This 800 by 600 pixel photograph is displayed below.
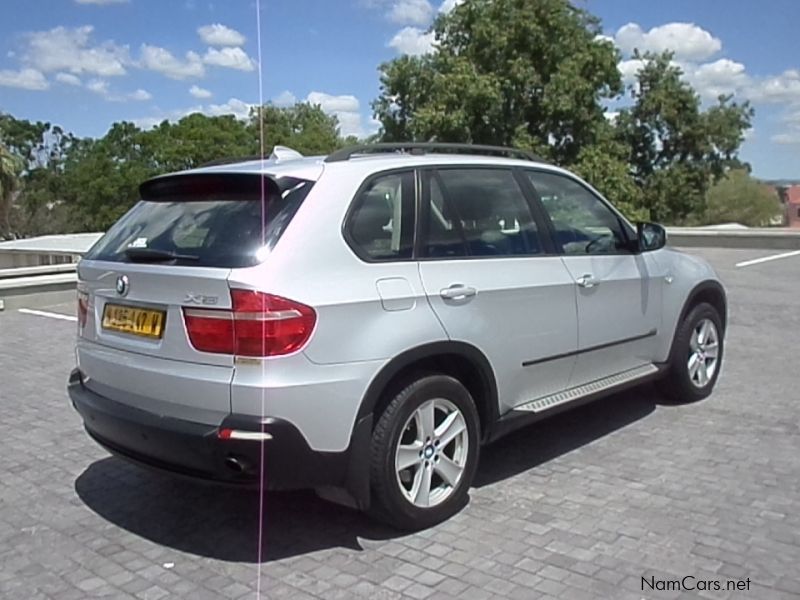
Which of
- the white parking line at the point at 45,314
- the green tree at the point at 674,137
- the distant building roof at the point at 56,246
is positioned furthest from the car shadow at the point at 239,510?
the green tree at the point at 674,137

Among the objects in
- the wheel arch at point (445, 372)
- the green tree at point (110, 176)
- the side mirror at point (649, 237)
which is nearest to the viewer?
the wheel arch at point (445, 372)

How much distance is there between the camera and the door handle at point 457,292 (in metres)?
3.45

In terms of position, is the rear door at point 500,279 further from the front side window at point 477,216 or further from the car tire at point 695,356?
the car tire at point 695,356

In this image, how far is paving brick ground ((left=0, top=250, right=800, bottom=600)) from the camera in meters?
2.98

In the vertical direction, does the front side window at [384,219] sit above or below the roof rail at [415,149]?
below

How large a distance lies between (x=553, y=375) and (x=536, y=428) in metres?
0.99

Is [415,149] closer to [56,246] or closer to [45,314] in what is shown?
[45,314]

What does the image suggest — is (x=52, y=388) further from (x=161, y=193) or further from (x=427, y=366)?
(x=427, y=366)

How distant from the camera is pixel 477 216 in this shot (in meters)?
3.85

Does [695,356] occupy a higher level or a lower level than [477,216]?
lower

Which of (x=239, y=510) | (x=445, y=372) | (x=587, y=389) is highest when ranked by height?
(x=445, y=372)

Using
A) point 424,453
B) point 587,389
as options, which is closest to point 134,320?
point 424,453

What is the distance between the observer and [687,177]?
32.4m

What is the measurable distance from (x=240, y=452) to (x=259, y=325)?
0.53 meters
